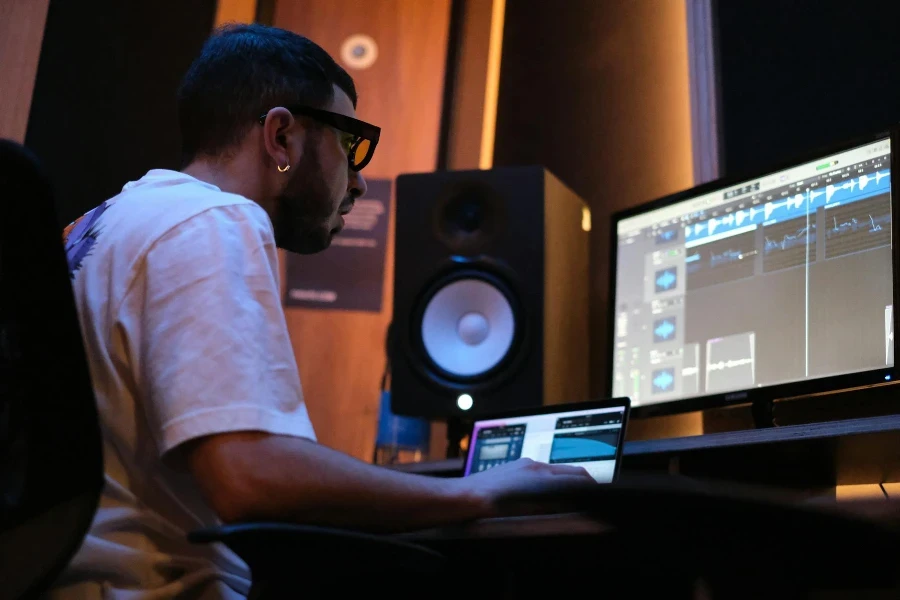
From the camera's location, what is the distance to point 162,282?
103 centimetres

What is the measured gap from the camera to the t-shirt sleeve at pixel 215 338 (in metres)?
0.96

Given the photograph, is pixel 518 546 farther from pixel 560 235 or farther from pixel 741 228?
pixel 560 235

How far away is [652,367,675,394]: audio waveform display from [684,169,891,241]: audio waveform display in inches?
10.8

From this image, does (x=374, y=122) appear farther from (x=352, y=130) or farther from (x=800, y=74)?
(x=352, y=130)

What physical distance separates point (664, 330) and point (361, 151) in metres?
0.78

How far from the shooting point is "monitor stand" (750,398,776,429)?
168 centimetres

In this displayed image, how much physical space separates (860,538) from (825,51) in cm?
172

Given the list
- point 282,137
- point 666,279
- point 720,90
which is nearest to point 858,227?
point 666,279

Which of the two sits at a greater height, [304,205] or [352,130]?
[352,130]

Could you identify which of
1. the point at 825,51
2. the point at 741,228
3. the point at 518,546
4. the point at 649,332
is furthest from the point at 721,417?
the point at 518,546

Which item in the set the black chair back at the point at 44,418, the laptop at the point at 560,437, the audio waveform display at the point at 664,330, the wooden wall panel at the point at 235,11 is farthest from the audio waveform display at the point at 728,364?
the wooden wall panel at the point at 235,11

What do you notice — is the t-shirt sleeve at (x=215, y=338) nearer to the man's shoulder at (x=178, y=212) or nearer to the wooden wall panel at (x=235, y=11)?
the man's shoulder at (x=178, y=212)

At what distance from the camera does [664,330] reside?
6.31ft

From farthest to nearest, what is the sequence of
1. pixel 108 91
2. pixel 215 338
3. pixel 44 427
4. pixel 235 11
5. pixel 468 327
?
pixel 235 11 → pixel 108 91 → pixel 468 327 → pixel 215 338 → pixel 44 427
